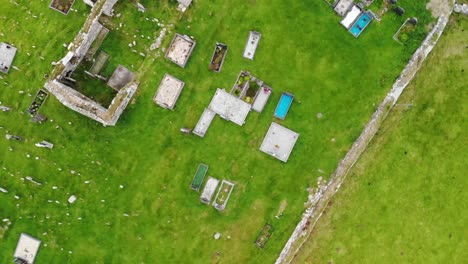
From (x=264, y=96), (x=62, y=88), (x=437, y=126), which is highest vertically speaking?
(x=437, y=126)

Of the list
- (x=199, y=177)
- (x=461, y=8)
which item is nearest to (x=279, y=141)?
(x=199, y=177)

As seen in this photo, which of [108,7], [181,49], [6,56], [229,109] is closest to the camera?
[108,7]

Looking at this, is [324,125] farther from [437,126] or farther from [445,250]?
[445,250]

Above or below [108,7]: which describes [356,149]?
above

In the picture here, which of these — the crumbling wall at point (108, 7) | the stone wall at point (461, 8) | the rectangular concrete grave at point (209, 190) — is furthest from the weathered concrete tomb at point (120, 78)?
the stone wall at point (461, 8)

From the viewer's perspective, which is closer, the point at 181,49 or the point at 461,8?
the point at 181,49

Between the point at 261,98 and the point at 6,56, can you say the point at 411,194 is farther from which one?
the point at 6,56

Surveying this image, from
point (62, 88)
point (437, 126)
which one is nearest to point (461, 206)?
point (437, 126)

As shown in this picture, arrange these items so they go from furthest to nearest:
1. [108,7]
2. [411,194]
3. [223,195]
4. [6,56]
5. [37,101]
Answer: [411,194], [6,56], [37,101], [223,195], [108,7]

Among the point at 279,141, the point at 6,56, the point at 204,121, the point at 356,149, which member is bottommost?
the point at 6,56
